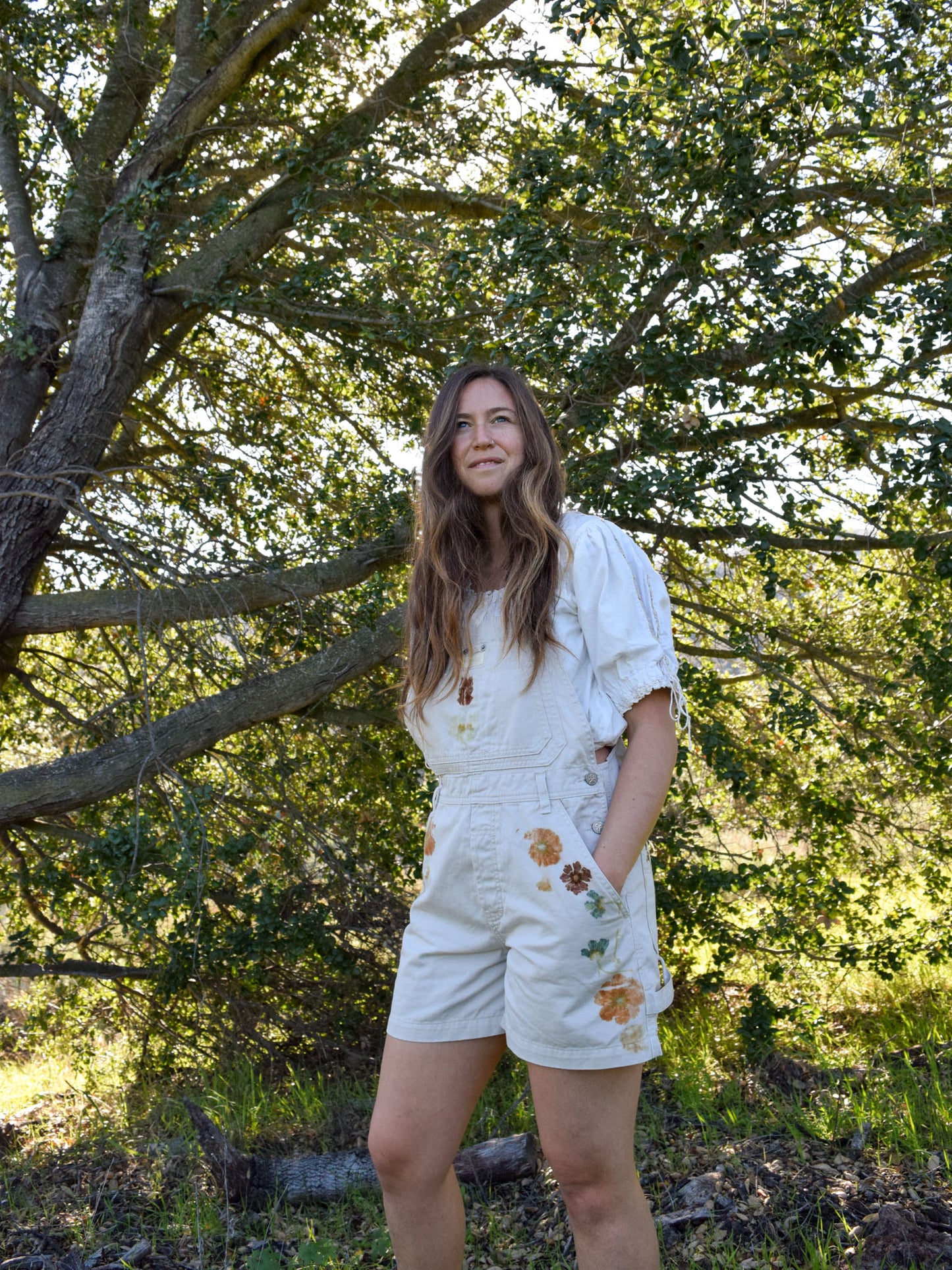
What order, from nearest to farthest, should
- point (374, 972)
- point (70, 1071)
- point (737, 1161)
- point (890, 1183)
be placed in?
point (890, 1183), point (737, 1161), point (374, 972), point (70, 1071)

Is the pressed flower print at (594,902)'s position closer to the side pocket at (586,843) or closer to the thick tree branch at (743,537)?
the side pocket at (586,843)

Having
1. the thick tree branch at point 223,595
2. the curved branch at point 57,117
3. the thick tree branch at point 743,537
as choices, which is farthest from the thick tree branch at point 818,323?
the curved branch at point 57,117

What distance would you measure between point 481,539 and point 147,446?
5.42 m

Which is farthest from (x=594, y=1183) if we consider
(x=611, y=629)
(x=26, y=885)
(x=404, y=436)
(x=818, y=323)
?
(x=404, y=436)

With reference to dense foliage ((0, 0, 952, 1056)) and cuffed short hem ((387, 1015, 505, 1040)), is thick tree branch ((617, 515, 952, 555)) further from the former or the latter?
cuffed short hem ((387, 1015, 505, 1040))

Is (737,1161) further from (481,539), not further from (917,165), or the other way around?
(917,165)

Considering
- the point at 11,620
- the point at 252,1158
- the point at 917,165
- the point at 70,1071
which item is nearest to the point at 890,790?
the point at 917,165

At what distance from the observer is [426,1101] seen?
1892 millimetres

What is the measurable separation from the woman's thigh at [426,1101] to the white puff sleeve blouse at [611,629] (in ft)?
2.05

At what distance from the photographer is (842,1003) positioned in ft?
16.3

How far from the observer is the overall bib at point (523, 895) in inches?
69.6

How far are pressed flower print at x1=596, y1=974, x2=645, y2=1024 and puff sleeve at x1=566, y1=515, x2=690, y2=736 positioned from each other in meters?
0.45

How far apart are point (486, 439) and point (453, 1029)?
3.69ft

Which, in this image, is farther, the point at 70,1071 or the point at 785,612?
the point at 70,1071
